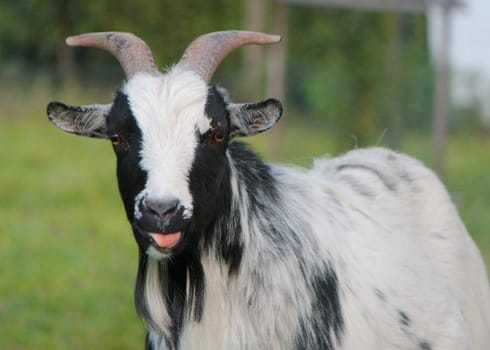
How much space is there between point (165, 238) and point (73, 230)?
27.8ft

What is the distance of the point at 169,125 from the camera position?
4.66 metres

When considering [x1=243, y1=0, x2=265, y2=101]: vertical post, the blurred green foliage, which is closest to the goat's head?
the blurred green foliage

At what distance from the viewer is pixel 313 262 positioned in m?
5.05

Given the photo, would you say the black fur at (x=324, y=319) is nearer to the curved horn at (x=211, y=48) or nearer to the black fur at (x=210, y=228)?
the black fur at (x=210, y=228)

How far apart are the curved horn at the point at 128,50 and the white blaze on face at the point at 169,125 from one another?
150mm

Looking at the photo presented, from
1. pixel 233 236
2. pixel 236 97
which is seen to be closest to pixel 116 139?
pixel 233 236

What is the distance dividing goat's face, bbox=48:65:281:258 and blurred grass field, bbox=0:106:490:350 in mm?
1622

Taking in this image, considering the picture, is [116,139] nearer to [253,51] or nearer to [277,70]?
[277,70]

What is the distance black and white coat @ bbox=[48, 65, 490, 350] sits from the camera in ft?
15.1

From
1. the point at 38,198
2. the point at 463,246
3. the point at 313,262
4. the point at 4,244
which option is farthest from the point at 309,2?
the point at 313,262

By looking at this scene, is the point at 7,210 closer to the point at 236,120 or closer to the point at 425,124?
the point at 425,124

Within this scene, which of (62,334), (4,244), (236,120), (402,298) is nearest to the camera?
(236,120)

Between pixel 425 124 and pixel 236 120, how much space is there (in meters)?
12.4

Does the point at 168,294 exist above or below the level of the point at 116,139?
Answer: below
